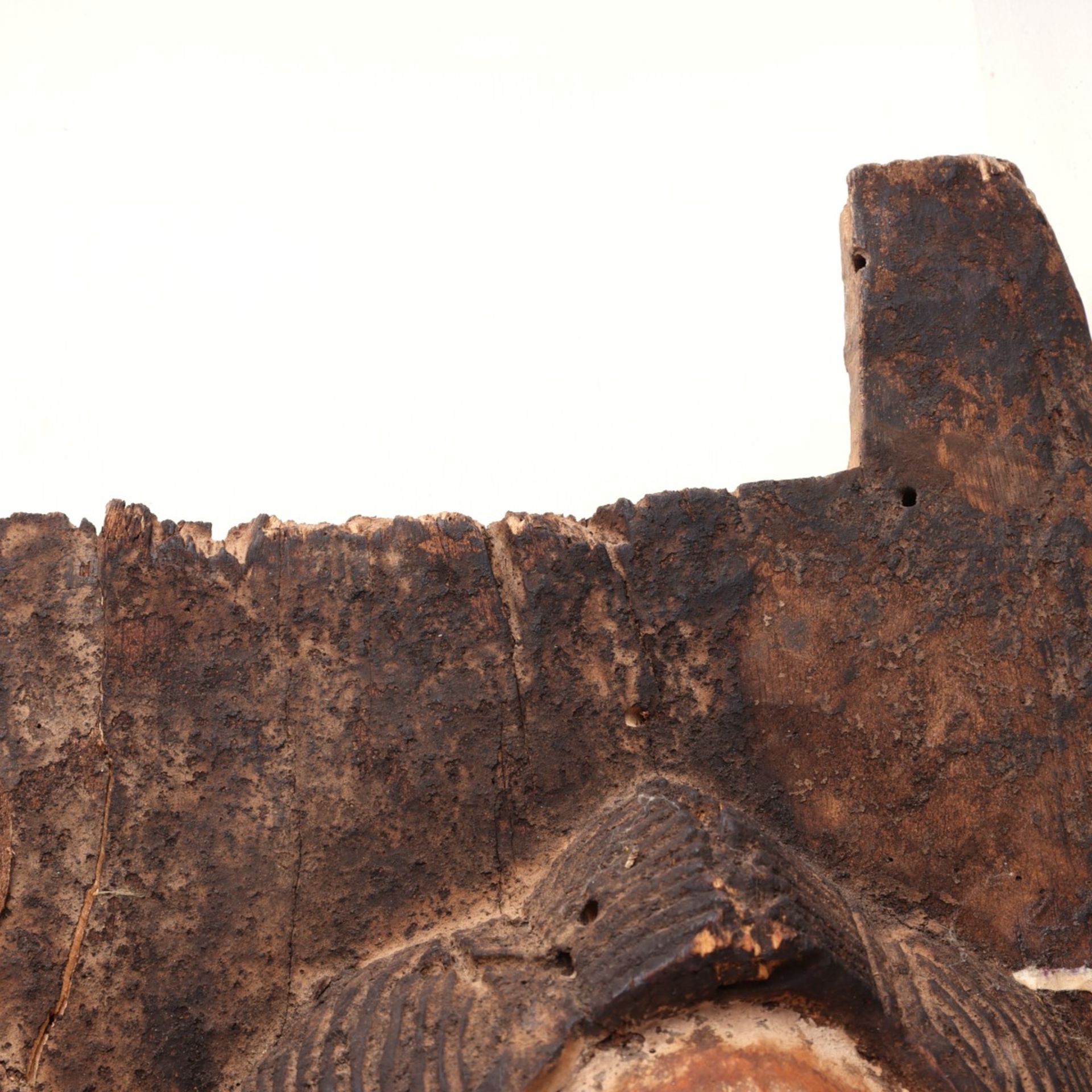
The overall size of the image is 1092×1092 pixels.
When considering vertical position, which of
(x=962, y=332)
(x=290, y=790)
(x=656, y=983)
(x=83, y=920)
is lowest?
(x=656, y=983)

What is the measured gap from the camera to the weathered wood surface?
68.9 inches

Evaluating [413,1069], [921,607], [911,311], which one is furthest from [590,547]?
[413,1069]

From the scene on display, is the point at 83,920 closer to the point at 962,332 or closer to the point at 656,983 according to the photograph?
the point at 656,983

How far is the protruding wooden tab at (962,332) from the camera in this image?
2.00 m

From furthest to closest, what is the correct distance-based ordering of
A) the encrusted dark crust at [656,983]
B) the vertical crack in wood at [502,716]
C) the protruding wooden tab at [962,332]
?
the protruding wooden tab at [962,332], the vertical crack in wood at [502,716], the encrusted dark crust at [656,983]

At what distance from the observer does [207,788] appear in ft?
5.92

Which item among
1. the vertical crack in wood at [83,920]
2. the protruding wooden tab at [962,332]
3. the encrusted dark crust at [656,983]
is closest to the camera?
the encrusted dark crust at [656,983]

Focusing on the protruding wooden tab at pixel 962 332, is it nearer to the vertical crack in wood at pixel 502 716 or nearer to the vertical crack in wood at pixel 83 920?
the vertical crack in wood at pixel 502 716

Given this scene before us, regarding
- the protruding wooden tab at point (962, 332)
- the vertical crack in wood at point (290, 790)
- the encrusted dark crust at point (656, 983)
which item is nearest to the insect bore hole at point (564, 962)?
the encrusted dark crust at point (656, 983)

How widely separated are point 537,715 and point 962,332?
3.07ft

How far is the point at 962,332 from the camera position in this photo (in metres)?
2.04

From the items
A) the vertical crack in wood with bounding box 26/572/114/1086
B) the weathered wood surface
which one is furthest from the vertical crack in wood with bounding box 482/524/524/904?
the vertical crack in wood with bounding box 26/572/114/1086

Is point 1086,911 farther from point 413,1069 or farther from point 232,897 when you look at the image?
point 232,897

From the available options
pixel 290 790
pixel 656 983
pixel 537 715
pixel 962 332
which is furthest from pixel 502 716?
pixel 962 332
